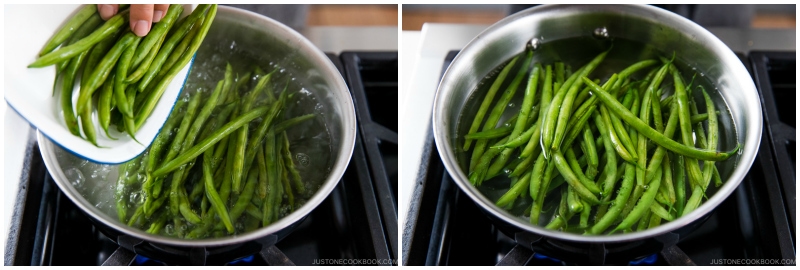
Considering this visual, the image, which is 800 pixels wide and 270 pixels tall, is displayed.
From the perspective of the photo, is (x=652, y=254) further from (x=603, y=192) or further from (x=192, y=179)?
(x=192, y=179)

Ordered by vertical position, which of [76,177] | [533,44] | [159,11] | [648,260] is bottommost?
[648,260]

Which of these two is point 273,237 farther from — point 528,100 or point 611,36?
point 611,36

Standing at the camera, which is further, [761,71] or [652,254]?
[761,71]

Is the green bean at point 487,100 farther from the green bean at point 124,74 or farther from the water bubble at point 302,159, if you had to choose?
the green bean at point 124,74

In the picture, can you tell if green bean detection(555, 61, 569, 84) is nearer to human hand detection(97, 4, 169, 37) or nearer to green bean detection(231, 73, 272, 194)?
green bean detection(231, 73, 272, 194)

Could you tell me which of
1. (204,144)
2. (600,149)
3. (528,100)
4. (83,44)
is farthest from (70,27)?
(600,149)

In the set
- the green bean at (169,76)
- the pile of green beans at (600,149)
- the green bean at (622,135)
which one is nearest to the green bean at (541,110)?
the pile of green beans at (600,149)

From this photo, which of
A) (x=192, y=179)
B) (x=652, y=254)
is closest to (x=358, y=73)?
(x=192, y=179)
